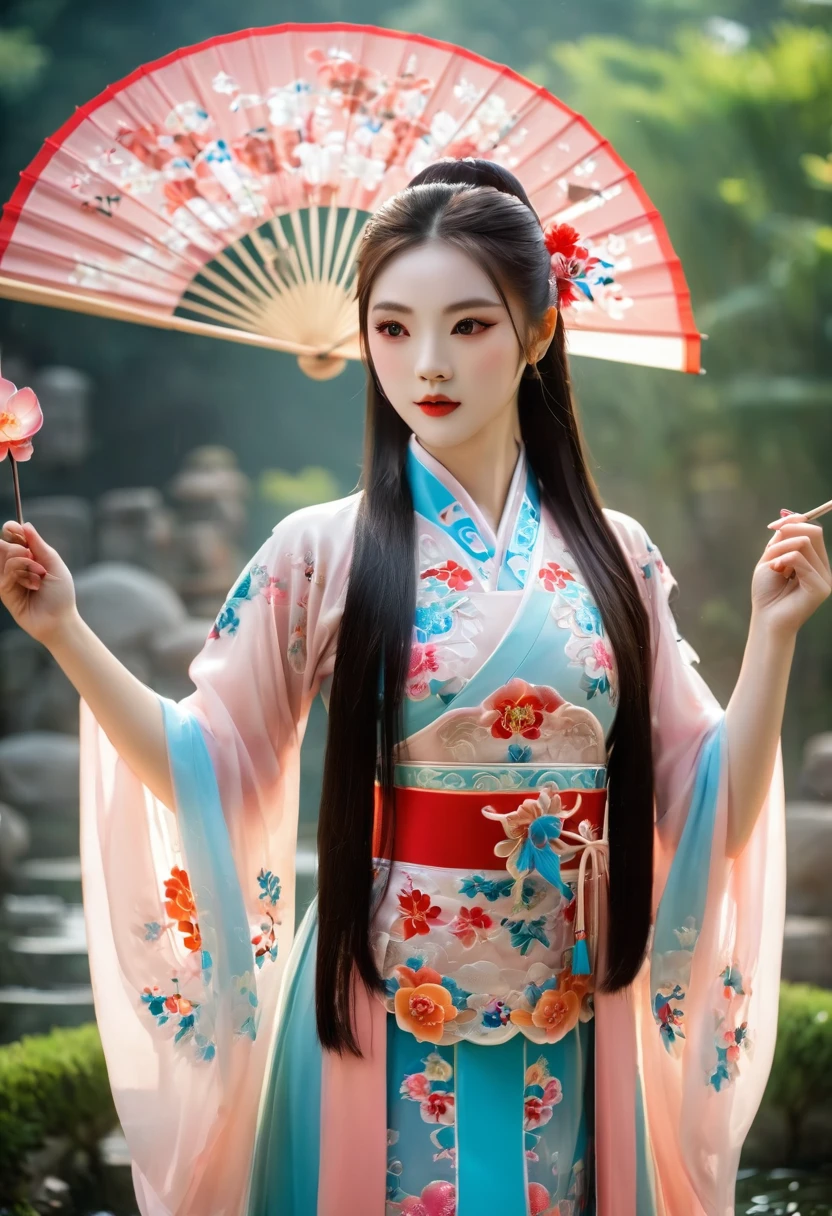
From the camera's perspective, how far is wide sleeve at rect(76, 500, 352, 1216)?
1726mm

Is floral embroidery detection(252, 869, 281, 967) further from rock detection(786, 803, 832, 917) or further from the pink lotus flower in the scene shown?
rock detection(786, 803, 832, 917)

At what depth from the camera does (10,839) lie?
395cm

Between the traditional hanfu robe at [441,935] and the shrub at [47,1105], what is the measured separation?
1.59 m

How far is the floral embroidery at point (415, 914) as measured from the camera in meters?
1.71

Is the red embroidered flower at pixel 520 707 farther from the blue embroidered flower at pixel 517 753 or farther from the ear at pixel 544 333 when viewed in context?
the ear at pixel 544 333

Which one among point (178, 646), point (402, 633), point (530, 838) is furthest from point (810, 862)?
point (402, 633)

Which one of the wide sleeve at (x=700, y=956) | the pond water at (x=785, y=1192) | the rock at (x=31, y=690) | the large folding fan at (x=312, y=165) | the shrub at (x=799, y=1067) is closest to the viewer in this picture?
the wide sleeve at (x=700, y=956)

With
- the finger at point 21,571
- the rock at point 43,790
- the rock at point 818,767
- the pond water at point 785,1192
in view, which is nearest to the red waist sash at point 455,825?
the finger at point 21,571

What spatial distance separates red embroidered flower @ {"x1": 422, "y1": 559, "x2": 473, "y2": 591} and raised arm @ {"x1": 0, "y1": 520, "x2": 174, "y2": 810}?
1.38 feet

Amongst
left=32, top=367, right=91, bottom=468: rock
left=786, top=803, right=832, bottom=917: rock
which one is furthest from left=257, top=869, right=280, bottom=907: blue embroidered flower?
left=786, top=803, right=832, bottom=917: rock

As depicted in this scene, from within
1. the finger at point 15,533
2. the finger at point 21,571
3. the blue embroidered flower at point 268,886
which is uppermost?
the finger at point 15,533

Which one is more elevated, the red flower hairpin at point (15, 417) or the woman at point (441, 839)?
the red flower hairpin at point (15, 417)

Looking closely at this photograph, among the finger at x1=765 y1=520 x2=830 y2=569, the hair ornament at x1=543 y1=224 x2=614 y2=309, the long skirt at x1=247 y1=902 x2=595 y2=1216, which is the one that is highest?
the hair ornament at x1=543 y1=224 x2=614 y2=309

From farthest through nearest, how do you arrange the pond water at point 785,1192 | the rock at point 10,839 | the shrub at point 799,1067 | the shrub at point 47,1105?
the rock at point 10,839, the shrub at point 799,1067, the pond water at point 785,1192, the shrub at point 47,1105
